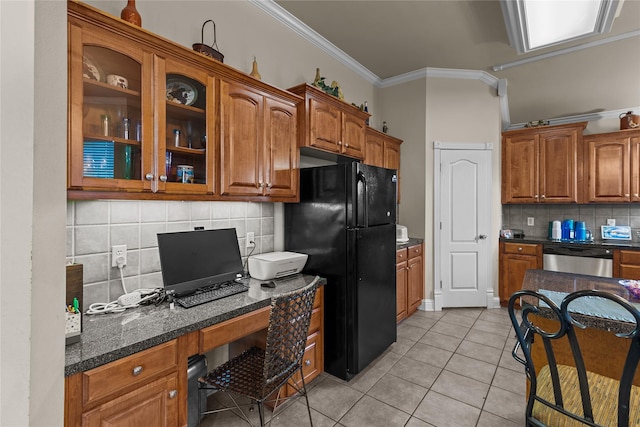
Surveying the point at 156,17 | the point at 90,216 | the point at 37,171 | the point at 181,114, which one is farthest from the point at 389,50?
the point at 37,171

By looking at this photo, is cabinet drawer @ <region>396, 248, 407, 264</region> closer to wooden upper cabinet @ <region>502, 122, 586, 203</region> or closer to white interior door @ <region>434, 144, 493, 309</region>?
white interior door @ <region>434, 144, 493, 309</region>

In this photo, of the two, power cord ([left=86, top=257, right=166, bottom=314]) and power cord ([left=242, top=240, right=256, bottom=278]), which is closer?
power cord ([left=86, top=257, right=166, bottom=314])

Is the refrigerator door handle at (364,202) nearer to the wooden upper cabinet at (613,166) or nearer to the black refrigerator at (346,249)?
the black refrigerator at (346,249)

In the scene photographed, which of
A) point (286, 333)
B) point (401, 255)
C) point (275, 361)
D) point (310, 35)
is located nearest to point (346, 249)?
point (286, 333)

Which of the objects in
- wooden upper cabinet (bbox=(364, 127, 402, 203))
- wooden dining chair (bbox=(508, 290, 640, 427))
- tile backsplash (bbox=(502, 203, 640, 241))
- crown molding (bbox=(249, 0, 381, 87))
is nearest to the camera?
wooden dining chair (bbox=(508, 290, 640, 427))

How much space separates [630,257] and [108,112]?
511cm

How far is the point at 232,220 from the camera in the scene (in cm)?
236

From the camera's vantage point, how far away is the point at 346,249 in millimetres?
2320

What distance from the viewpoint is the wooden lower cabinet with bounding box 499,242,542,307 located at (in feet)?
12.9

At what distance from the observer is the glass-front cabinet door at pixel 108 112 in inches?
51.7

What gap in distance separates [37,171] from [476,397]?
2.72 m

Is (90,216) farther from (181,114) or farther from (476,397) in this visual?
(476,397)

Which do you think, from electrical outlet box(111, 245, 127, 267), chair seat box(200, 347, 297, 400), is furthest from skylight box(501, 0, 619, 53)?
electrical outlet box(111, 245, 127, 267)

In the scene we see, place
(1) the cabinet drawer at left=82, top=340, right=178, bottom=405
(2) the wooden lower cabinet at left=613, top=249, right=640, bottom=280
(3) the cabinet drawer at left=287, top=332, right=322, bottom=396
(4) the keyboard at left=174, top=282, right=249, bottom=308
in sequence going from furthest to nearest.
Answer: (2) the wooden lower cabinet at left=613, top=249, right=640, bottom=280
(3) the cabinet drawer at left=287, top=332, right=322, bottom=396
(4) the keyboard at left=174, top=282, right=249, bottom=308
(1) the cabinet drawer at left=82, top=340, right=178, bottom=405
